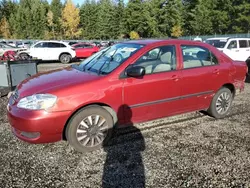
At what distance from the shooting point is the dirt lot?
11.0ft

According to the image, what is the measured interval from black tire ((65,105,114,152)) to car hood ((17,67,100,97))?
1.51 ft

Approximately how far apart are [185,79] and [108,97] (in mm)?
1559

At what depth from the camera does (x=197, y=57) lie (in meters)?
5.11

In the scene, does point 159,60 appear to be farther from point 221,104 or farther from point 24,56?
point 24,56

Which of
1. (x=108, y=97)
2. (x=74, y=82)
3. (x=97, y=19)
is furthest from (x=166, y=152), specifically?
(x=97, y=19)

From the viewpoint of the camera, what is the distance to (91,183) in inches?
130

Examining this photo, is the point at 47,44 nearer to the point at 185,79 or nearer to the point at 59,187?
the point at 185,79

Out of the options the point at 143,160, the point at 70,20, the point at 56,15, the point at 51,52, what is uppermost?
the point at 56,15

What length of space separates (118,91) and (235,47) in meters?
9.94

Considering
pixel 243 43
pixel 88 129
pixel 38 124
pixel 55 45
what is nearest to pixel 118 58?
pixel 88 129

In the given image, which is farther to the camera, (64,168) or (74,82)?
(74,82)

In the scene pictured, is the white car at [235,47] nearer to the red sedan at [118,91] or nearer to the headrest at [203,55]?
the red sedan at [118,91]

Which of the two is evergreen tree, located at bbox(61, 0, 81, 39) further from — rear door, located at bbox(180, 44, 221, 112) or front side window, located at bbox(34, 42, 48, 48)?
rear door, located at bbox(180, 44, 221, 112)

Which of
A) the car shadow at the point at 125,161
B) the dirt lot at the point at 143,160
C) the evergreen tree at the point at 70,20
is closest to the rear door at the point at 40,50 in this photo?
the dirt lot at the point at 143,160
